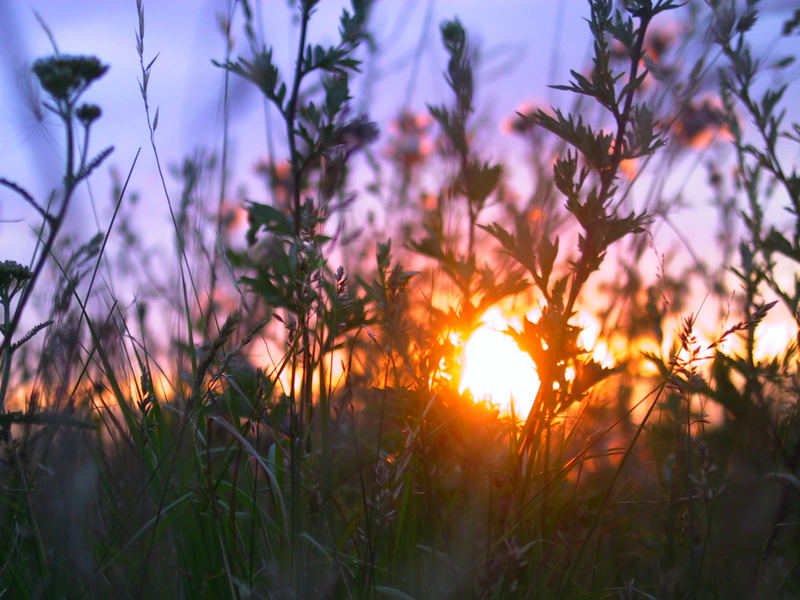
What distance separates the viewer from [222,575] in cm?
115

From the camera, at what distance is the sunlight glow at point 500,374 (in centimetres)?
152

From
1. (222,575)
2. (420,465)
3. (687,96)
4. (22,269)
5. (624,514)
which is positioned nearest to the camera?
(222,575)

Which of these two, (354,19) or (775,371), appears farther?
(354,19)

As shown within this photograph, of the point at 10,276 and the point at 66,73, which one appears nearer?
the point at 10,276

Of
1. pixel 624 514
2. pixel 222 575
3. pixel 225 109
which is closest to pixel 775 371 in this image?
pixel 624 514

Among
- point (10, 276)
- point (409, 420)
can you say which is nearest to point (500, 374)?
point (409, 420)

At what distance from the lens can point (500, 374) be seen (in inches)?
63.9

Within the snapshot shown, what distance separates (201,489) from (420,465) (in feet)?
1.73

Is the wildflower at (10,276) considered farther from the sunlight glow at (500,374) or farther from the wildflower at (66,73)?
the sunlight glow at (500,374)

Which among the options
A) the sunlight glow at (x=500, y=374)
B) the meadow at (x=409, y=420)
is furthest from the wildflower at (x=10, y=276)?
the sunlight glow at (x=500, y=374)

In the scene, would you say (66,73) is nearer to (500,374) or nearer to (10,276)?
(10,276)

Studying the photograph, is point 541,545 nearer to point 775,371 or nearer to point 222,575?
point 222,575

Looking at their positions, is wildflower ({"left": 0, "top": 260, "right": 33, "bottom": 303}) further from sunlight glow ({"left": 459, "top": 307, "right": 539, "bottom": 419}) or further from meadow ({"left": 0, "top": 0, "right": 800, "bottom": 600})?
sunlight glow ({"left": 459, "top": 307, "right": 539, "bottom": 419})

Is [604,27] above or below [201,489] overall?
above
